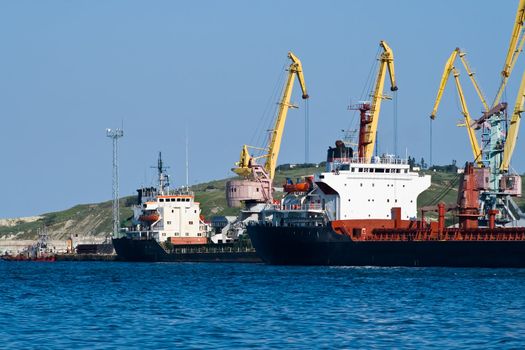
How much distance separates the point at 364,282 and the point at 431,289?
21.8 feet

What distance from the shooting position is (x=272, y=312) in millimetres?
45094

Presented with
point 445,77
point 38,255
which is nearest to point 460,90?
point 445,77

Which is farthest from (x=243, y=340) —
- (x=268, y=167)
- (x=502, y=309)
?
(x=268, y=167)

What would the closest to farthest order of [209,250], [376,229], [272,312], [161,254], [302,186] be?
[272,312], [376,229], [302,186], [209,250], [161,254]

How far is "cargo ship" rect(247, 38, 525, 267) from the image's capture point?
75938 mm

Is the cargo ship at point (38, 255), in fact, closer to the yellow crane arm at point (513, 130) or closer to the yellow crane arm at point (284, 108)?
the yellow crane arm at point (284, 108)

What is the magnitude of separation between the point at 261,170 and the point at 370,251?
3099 centimetres

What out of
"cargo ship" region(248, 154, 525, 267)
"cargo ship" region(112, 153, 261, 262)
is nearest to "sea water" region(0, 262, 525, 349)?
"cargo ship" region(248, 154, 525, 267)

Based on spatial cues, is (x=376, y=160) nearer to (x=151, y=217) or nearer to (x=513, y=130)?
(x=513, y=130)

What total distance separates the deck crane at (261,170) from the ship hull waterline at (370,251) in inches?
782

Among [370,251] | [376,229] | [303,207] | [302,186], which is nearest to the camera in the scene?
[370,251]

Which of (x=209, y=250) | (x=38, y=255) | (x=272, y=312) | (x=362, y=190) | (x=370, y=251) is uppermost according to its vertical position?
(x=362, y=190)

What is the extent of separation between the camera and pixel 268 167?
111 meters

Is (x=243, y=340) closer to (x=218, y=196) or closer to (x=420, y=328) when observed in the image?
(x=420, y=328)
